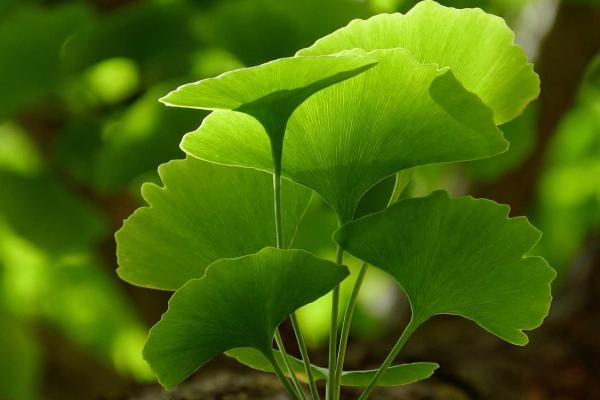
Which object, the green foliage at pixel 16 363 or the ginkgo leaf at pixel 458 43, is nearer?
the ginkgo leaf at pixel 458 43

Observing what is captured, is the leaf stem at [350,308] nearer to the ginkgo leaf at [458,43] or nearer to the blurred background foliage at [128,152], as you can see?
the ginkgo leaf at [458,43]

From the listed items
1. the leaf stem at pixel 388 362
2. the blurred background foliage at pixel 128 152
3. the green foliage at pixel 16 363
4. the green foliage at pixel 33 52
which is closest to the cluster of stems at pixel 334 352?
the leaf stem at pixel 388 362

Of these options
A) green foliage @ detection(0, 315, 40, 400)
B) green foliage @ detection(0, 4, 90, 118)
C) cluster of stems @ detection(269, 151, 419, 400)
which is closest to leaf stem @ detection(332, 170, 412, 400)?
cluster of stems @ detection(269, 151, 419, 400)

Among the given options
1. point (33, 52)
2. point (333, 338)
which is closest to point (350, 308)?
point (333, 338)

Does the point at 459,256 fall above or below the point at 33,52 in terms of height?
above

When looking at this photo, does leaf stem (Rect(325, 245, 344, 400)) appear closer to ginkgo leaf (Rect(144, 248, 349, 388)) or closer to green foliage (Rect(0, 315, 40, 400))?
ginkgo leaf (Rect(144, 248, 349, 388))

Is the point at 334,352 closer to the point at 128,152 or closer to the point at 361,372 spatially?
the point at 361,372
